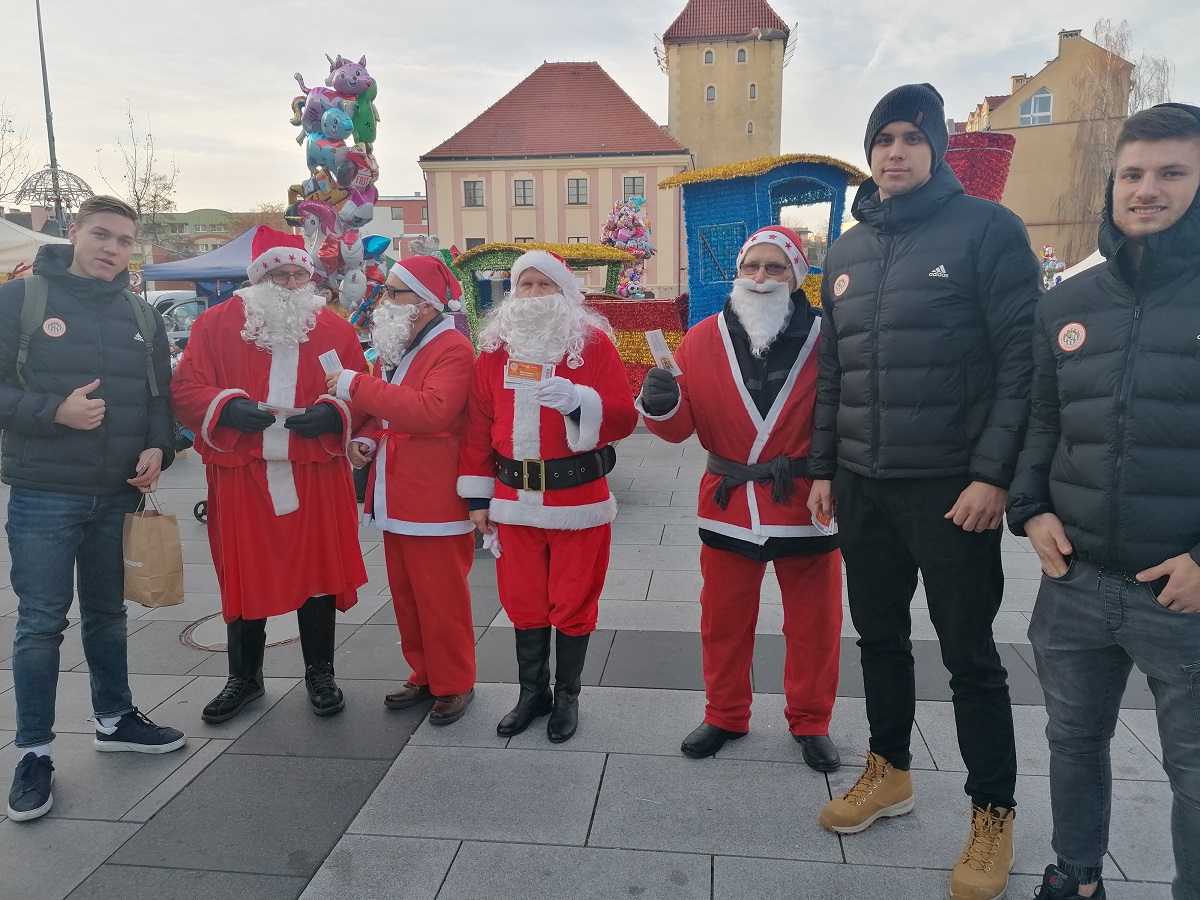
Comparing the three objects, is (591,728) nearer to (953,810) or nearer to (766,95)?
(953,810)

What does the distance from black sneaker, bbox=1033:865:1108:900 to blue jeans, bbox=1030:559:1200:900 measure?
3 centimetres

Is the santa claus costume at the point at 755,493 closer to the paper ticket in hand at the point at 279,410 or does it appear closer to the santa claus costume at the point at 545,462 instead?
the santa claus costume at the point at 545,462

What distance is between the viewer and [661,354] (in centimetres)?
284

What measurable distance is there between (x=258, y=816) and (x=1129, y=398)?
279 centimetres

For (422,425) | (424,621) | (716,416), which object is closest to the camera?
(716,416)

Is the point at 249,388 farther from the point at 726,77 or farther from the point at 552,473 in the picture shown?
the point at 726,77

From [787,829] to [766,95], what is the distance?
43437mm

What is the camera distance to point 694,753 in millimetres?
2994

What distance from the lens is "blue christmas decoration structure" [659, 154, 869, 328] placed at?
7.42m

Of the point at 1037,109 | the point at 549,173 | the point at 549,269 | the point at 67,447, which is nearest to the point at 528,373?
the point at 549,269

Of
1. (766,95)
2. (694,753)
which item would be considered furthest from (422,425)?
(766,95)

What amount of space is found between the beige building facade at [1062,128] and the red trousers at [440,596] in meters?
31.7

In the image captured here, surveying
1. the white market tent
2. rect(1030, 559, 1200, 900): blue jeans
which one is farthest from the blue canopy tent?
rect(1030, 559, 1200, 900): blue jeans

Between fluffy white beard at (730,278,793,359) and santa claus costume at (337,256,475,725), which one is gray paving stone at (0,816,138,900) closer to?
santa claus costume at (337,256,475,725)
